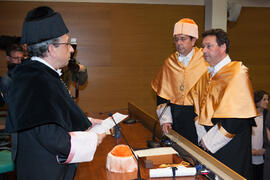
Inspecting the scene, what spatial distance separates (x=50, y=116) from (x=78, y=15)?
4225mm

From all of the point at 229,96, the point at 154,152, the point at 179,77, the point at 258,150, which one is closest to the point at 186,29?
the point at 179,77

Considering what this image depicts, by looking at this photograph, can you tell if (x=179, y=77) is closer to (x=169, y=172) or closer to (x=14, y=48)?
(x=169, y=172)

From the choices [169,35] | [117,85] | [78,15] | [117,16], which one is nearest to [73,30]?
[78,15]

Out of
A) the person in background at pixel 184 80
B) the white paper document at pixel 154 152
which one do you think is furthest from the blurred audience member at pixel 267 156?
the white paper document at pixel 154 152

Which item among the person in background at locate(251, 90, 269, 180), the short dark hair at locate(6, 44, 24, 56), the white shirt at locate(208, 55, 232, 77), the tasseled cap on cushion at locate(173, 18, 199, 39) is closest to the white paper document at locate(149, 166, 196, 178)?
the white shirt at locate(208, 55, 232, 77)

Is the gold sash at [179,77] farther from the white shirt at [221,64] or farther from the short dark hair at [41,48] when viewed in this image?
the short dark hair at [41,48]

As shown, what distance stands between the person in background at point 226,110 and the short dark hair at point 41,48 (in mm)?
1451

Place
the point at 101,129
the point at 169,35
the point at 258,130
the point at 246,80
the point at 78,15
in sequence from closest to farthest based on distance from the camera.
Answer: the point at 101,129, the point at 246,80, the point at 258,130, the point at 78,15, the point at 169,35

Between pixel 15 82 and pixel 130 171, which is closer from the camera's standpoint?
pixel 15 82

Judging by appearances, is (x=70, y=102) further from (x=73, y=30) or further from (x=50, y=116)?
(x=73, y=30)

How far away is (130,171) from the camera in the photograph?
1801mm

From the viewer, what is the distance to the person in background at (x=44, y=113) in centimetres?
135

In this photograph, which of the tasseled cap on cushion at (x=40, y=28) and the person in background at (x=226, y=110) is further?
the person in background at (x=226, y=110)

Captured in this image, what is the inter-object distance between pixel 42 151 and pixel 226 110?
4.85 feet
